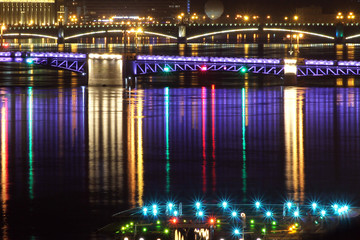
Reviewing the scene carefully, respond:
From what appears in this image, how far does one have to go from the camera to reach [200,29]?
575 ft

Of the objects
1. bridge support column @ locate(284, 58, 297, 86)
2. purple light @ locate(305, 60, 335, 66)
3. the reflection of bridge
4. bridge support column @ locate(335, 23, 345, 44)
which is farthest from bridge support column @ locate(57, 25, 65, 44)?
purple light @ locate(305, 60, 335, 66)

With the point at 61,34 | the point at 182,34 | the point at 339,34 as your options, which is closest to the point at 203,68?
the point at 339,34

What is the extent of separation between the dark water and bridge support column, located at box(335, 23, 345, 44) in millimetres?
98517

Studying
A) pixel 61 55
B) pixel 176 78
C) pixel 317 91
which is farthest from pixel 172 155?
pixel 176 78

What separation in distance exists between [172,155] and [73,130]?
9.66m

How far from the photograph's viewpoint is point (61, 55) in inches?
3103

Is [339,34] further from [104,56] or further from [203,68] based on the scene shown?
[104,56]

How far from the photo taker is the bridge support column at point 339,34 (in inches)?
6437

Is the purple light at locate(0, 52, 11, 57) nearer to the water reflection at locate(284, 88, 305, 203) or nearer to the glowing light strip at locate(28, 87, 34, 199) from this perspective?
the glowing light strip at locate(28, 87, 34, 199)

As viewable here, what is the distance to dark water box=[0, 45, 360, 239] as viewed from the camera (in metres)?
26.4

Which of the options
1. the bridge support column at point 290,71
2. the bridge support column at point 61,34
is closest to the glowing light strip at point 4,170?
the bridge support column at point 290,71

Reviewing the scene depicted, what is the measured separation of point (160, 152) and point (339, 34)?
433 ft

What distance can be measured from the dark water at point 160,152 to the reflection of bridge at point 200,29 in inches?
3802

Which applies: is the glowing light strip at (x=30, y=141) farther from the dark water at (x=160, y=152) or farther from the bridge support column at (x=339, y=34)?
the bridge support column at (x=339, y=34)
